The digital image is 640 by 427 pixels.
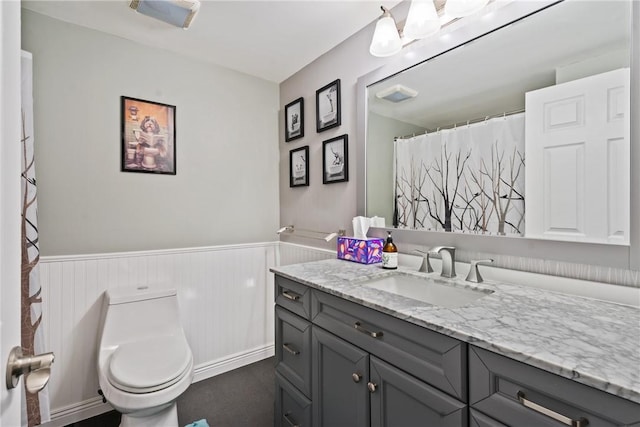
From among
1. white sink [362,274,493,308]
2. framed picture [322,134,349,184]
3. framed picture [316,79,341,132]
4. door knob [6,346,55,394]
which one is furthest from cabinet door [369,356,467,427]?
framed picture [316,79,341,132]

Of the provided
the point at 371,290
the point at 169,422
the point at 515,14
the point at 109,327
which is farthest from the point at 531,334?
the point at 109,327

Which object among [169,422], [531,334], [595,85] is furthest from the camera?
[169,422]

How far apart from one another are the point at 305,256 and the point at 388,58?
4.79 ft

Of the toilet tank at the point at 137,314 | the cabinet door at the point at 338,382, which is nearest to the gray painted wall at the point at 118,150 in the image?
the toilet tank at the point at 137,314

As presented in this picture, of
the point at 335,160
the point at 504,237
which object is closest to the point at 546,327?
the point at 504,237

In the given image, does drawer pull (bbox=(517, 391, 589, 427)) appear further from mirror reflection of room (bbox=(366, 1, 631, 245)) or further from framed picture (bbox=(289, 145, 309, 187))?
framed picture (bbox=(289, 145, 309, 187))

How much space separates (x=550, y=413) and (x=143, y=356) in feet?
5.81

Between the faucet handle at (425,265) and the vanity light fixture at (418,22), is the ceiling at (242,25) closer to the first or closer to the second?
the vanity light fixture at (418,22)

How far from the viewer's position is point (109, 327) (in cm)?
177

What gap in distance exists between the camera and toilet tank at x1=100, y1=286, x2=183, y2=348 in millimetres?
1790

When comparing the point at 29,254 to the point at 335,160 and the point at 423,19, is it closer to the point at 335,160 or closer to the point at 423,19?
the point at 335,160

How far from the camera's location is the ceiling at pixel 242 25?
173 cm

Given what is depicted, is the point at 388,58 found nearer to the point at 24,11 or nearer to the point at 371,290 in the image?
the point at 371,290

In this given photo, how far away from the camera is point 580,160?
3.57ft
